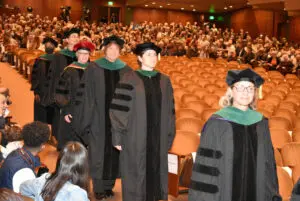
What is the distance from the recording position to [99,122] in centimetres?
545

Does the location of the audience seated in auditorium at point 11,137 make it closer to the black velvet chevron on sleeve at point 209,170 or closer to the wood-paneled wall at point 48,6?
the black velvet chevron on sleeve at point 209,170

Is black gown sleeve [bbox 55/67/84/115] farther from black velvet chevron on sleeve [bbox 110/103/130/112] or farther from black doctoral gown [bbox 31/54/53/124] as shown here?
black velvet chevron on sleeve [bbox 110/103/130/112]

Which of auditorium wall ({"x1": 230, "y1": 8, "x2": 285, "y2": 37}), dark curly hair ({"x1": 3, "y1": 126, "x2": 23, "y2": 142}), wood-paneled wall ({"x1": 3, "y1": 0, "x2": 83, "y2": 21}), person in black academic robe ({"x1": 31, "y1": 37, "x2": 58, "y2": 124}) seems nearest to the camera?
dark curly hair ({"x1": 3, "y1": 126, "x2": 23, "y2": 142})

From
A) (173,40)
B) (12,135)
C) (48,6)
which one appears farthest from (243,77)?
(48,6)

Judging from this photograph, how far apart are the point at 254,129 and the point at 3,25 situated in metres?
20.2

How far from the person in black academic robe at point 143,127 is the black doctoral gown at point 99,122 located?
75 cm

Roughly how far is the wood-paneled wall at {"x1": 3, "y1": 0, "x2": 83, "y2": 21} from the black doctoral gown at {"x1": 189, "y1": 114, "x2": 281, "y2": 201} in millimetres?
27812

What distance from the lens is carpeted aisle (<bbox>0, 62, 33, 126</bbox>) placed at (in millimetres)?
9719

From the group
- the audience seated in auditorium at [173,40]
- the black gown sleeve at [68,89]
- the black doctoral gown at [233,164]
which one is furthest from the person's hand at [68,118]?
the audience seated in auditorium at [173,40]

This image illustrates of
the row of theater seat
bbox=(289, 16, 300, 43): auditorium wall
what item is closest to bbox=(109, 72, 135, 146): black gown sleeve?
the row of theater seat

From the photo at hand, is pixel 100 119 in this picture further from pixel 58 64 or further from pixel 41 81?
pixel 41 81

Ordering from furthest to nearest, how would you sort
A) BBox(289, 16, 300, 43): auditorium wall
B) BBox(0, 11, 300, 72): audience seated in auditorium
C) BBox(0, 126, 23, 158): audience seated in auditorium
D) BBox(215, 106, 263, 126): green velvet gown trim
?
BBox(289, 16, 300, 43): auditorium wall, BBox(0, 11, 300, 72): audience seated in auditorium, BBox(0, 126, 23, 158): audience seated in auditorium, BBox(215, 106, 263, 126): green velvet gown trim

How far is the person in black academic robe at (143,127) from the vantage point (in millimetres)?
4656

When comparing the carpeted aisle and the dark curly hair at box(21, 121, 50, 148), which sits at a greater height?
the dark curly hair at box(21, 121, 50, 148)
